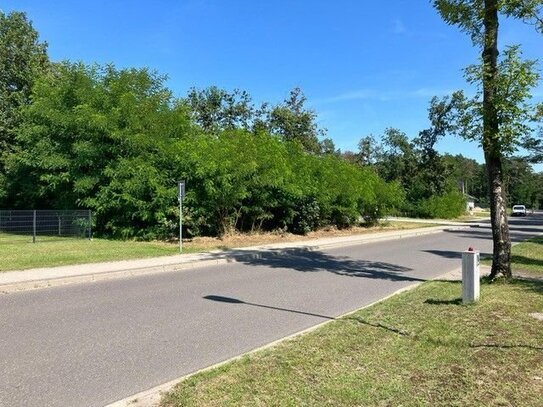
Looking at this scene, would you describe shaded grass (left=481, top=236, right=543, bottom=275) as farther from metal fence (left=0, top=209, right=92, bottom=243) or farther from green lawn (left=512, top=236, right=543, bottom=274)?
metal fence (left=0, top=209, right=92, bottom=243)

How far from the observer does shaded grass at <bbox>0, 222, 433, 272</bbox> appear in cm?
1346

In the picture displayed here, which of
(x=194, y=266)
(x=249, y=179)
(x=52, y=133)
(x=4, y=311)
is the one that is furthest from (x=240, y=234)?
(x=4, y=311)

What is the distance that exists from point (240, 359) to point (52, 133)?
1963 cm

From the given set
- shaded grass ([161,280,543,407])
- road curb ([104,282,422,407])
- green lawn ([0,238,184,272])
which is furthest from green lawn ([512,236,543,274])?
green lawn ([0,238,184,272])

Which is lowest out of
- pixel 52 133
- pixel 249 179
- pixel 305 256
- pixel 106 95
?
pixel 305 256

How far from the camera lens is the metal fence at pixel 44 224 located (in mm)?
19656

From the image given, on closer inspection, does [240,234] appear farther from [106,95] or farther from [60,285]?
[60,285]

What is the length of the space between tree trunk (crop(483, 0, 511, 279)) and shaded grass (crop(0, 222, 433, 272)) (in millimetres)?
9741

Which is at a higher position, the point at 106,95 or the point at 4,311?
the point at 106,95

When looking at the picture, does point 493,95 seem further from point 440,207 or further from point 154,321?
point 440,207

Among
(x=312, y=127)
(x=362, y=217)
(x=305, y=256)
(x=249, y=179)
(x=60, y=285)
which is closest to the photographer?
(x=60, y=285)

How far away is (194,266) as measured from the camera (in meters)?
14.0

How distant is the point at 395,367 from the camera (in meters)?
4.85

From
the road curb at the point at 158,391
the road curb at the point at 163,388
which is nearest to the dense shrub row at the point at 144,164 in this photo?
the road curb at the point at 163,388
